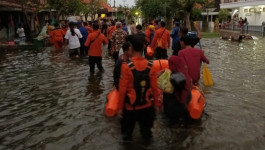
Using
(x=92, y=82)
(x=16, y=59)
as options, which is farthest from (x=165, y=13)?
(x=92, y=82)

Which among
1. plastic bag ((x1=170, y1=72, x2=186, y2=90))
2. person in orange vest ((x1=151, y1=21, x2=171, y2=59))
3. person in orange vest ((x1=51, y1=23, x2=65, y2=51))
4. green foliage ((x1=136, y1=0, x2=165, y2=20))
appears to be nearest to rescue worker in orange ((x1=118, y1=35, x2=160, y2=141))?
plastic bag ((x1=170, y1=72, x2=186, y2=90))

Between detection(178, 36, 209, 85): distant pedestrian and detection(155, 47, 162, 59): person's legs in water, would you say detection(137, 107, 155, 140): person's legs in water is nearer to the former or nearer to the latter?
detection(178, 36, 209, 85): distant pedestrian

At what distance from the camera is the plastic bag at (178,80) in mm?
5754

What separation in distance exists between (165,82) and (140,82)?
1.32 metres

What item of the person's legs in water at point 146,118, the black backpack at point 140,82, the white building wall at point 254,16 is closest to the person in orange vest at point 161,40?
the person's legs in water at point 146,118

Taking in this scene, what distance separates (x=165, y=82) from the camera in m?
5.97

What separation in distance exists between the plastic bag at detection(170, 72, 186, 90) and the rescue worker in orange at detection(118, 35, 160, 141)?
0.95m

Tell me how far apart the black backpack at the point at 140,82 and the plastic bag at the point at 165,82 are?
1189 millimetres

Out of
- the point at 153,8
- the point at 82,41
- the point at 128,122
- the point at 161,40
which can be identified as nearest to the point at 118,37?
the point at 161,40

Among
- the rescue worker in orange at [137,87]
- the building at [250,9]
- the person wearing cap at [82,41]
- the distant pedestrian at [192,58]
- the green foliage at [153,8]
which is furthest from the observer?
the green foliage at [153,8]

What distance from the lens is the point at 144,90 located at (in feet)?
15.7

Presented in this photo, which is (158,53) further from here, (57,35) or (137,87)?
(57,35)

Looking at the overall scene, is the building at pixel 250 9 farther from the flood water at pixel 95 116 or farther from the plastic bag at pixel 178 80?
the plastic bag at pixel 178 80

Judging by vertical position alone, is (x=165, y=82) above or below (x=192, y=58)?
below
